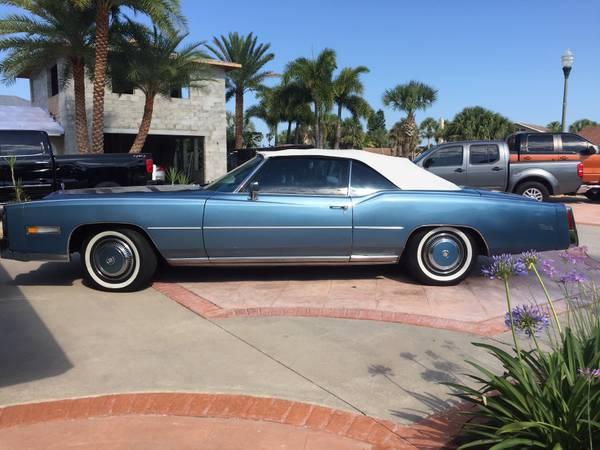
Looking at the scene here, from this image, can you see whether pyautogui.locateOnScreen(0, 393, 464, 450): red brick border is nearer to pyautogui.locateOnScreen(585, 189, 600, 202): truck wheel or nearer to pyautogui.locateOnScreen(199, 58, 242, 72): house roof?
pyautogui.locateOnScreen(585, 189, 600, 202): truck wheel

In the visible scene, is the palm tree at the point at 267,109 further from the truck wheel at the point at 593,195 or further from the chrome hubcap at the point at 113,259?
the chrome hubcap at the point at 113,259

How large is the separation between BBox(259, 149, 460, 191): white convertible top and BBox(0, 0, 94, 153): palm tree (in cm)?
1450

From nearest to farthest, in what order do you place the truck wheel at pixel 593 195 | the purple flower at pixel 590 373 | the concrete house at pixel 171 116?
the purple flower at pixel 590 373, the truck wheel at pixel 593 195, the concrete house at pixel 171 116

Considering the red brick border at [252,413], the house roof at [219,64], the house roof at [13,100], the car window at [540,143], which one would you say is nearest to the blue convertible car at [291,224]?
the red brick border at [252,413]

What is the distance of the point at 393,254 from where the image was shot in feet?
17.6

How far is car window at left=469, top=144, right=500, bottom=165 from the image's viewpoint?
1286 cm

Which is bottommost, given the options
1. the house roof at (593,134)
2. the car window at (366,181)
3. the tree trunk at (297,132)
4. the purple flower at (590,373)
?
the purple flower at (590,373)

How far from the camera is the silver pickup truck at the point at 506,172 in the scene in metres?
12.7

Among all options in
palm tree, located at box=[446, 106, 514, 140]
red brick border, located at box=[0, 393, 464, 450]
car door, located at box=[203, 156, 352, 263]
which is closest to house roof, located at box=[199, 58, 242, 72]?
car door, located at box=[203, 156, 352, 263]

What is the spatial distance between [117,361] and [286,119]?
106 ft

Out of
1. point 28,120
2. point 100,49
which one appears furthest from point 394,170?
point 28,120

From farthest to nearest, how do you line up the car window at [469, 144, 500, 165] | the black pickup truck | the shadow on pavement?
the car window at [469, 144, 500, 165] → the black pickup truck → the shadow on pavement

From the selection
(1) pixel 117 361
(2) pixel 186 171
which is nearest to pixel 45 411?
→ (1) pixel 117 361

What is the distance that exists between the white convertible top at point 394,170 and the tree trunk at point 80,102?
16.1 meters
